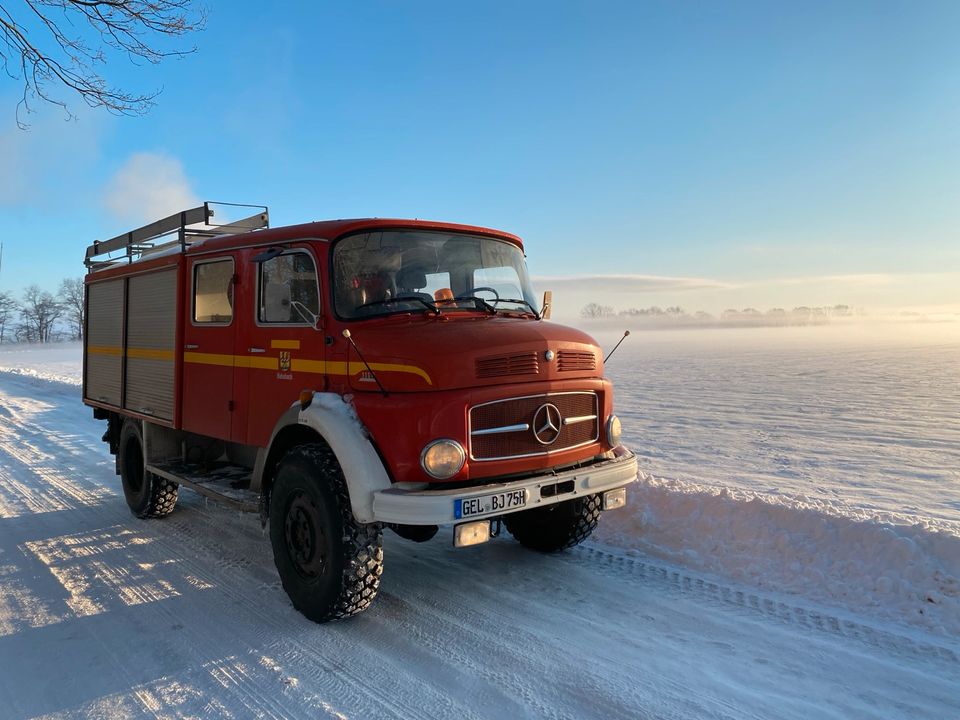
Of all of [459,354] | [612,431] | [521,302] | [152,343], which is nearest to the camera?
[459,354]

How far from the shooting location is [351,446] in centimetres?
408

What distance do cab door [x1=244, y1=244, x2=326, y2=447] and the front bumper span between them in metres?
1.19

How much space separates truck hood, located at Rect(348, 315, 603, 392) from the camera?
4062mm

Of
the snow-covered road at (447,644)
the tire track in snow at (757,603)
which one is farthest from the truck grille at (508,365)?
the tire track in snow at (757,603)

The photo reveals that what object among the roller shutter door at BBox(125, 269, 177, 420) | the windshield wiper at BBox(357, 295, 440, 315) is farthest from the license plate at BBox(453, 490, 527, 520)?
the roller shutter door at BBox(125, 269, 177, 420)

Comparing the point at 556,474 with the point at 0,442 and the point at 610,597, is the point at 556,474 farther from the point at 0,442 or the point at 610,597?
the point at 0,442

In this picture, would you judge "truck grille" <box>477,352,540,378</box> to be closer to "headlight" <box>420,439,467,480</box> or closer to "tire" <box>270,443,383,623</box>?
"headlight" <box>420,439,467,480</box>

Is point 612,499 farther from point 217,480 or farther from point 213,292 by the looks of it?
point 213,292

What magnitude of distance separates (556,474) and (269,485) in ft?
7.42

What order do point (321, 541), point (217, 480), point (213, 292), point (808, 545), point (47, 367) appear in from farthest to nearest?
point (47, 367) < point (217, 480) < point (213, 292) < point (808, 545) < point (321, 541)

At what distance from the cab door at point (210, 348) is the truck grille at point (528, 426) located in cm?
258

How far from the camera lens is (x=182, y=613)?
446 cm

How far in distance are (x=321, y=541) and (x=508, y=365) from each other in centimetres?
174

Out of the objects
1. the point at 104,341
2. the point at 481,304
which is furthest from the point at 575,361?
the point at 104,341
